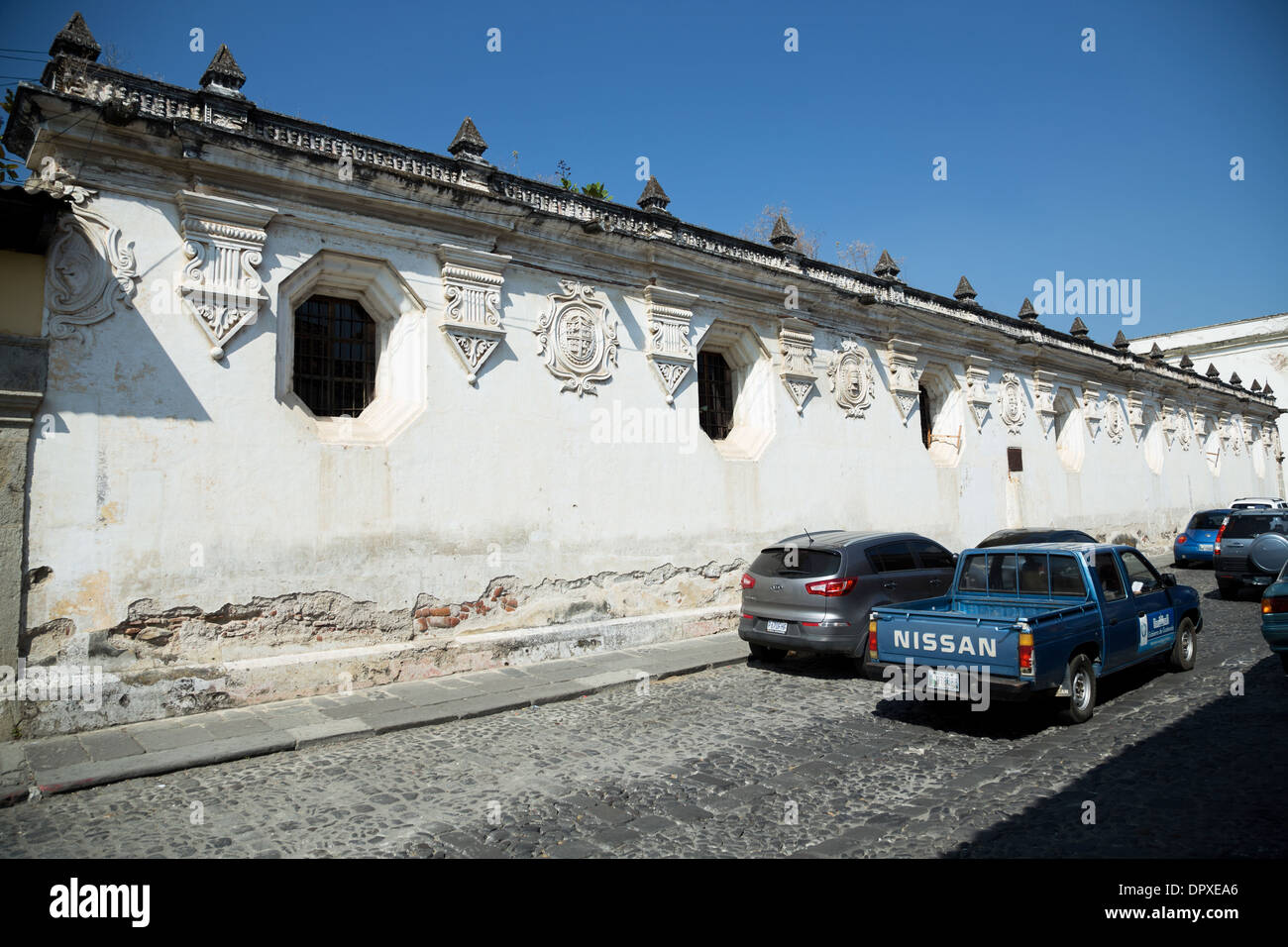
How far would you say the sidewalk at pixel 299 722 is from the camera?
20.3 feet

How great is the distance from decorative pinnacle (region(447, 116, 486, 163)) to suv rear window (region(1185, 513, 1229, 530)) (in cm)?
1997

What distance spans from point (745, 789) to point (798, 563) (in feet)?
14.7

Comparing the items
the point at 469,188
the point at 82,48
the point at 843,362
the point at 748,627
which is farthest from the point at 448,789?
the point at 843,362

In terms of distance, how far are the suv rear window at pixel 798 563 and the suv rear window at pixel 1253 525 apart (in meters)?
10.3

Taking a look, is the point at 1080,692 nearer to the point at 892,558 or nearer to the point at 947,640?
the point at 947,640

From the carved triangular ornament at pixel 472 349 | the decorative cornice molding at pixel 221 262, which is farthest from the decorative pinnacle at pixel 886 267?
the decorative cornice molding at pixel 221 262

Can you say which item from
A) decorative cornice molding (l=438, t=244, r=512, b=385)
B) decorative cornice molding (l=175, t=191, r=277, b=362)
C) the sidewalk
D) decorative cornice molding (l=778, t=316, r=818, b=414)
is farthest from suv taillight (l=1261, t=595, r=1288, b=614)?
decorative cornice molding (l=175, t=191, r=277, b=362)

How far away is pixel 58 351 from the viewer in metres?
7.49

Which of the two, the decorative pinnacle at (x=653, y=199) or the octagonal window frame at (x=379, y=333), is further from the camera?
the decorative pinnacle at (x=653, y=199)

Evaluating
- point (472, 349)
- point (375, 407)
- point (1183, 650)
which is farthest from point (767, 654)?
point (375, 407)

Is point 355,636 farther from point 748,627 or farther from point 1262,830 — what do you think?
point 1262,830

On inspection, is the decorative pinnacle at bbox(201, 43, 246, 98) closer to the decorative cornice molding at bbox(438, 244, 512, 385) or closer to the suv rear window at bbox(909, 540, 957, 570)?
the decorative cornice molding at bbox(438, 244, 512, 385)

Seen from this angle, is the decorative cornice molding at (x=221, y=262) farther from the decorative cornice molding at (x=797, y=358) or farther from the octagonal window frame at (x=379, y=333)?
the decorative cornice molding at (x=797, y=358)
